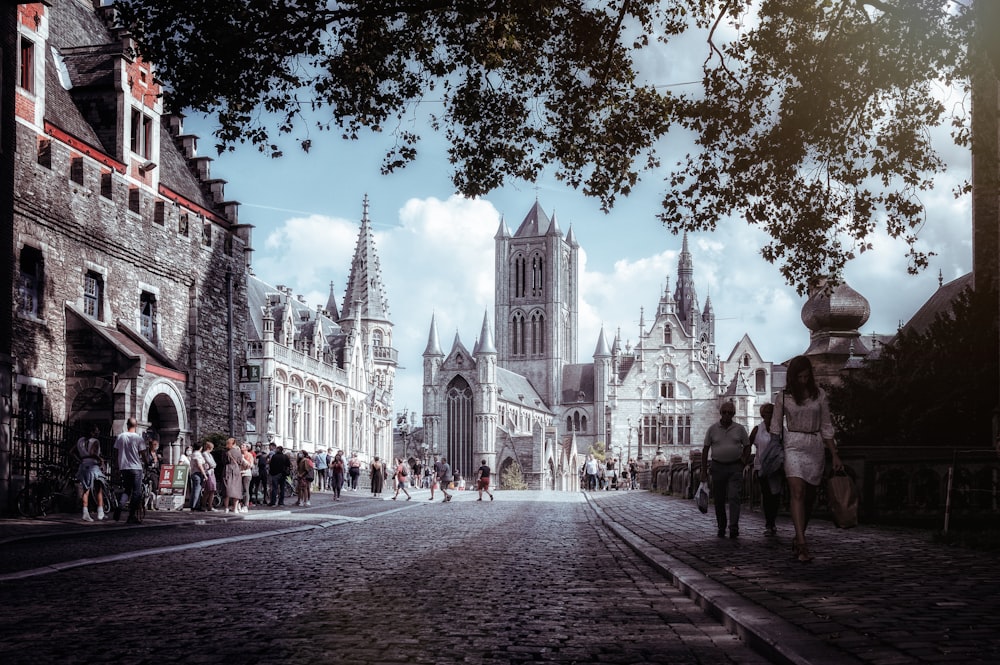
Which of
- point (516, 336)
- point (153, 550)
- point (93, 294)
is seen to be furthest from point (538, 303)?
point (153, 550)

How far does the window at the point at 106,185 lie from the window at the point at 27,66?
325 cm

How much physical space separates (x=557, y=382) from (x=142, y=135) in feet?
352

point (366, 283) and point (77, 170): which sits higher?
point (366, 283)

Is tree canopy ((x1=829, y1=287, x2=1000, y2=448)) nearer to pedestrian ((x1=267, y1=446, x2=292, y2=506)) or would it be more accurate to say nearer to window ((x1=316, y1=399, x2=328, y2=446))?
pedestrian ((x1=267, y1=446, x2=292, y2=506))

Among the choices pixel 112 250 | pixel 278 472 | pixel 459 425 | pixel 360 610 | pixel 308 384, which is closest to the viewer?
pixel 360 610

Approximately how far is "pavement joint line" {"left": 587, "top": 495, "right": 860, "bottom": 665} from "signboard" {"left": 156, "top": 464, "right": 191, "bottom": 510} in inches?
674

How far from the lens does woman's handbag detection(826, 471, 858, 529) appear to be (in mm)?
9781

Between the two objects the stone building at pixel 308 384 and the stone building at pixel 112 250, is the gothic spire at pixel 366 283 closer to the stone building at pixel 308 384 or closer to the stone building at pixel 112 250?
the stone building at pixel 308 384

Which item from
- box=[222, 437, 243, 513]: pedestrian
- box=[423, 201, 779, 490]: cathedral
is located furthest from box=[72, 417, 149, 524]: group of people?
box=[423, 201, 779, 490]: cathedral

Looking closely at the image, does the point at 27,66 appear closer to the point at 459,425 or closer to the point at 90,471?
the point at 90,471

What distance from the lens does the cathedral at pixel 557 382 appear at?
4437 inches

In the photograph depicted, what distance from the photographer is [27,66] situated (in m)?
24.4

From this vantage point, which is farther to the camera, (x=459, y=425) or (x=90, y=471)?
(x=459, y=425)

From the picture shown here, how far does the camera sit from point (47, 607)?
7.52 metres
